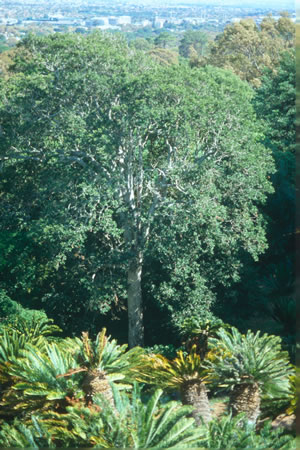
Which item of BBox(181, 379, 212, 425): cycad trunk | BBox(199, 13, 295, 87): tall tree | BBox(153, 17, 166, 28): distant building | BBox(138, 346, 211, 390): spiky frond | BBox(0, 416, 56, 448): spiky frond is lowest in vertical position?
BBox(181, 379, 212, 425): cycad trunk

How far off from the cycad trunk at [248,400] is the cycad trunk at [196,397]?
41 centimetres

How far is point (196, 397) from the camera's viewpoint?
21.6 feet

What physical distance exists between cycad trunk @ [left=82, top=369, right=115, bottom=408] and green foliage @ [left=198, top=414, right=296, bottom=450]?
1.26 meters

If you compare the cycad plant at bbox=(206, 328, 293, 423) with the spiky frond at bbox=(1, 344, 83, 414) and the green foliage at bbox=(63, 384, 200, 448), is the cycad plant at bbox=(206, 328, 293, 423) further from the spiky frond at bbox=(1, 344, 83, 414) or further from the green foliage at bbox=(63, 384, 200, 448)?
the spiky frond at bbox=(1, 344, 83, 414)

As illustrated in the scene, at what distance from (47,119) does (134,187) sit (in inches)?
107

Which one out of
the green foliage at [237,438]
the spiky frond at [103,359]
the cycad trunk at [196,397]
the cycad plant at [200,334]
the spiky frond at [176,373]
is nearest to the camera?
the green foliage at [237,438]

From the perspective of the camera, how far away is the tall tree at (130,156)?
12695 millimetres

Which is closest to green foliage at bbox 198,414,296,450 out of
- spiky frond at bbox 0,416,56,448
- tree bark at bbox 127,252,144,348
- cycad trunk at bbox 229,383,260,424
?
cycad trunk at bbox 229,383,260,424

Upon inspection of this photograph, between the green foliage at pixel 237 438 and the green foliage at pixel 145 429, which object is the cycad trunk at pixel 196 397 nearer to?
the green foliage at pixel 237 438

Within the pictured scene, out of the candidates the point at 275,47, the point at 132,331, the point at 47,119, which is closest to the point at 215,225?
the point at 132,331

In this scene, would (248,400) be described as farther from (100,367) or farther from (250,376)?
(100,367)

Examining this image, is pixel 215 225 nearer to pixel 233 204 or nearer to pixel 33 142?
pixel 233 204

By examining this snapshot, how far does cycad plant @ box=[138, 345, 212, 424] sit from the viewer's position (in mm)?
Answer: 6598

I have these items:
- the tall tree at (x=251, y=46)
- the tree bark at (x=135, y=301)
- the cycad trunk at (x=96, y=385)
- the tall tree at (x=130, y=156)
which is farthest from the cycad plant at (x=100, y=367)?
the tall tree at (x=251, y=46)
